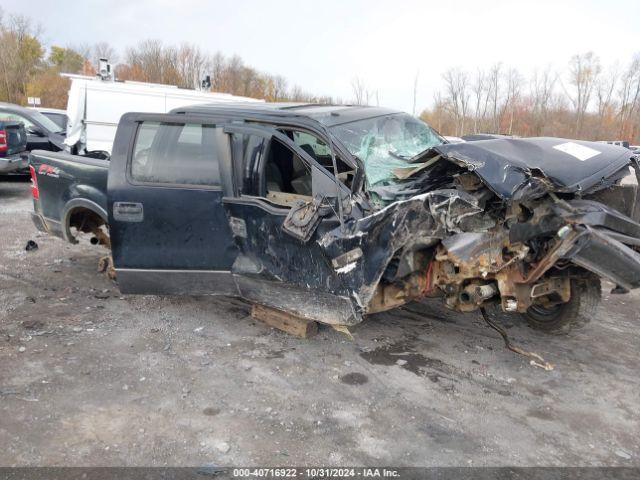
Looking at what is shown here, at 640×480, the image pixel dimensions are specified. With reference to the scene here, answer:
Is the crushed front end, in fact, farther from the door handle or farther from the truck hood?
the door handle

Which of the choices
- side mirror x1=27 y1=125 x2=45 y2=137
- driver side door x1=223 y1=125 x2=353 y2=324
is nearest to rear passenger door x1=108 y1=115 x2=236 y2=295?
driver side door x1=223 y1=125 x2=353 y2=324

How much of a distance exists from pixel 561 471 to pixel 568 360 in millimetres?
1418

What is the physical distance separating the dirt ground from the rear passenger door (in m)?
0.53

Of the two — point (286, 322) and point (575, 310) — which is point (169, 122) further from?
point (575, 310)

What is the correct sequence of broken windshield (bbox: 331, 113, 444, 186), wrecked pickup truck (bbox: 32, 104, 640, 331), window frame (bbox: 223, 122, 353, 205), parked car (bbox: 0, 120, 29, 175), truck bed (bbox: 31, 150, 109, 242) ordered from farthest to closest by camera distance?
parked car (bbox: 0, 120, 29, 175) → truck bed (bbox: 31, 150, 109, 242) → broken windshield (bbox: 331, 113, 444, 186) → window frame (bbox: 223, 122, 353, 205) → wrecked pickup truck (bbox: 32, 104, 640, 331)

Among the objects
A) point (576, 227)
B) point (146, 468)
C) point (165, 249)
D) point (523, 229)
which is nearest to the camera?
point (146, 468)

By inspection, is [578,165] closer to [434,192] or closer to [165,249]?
[434,192]

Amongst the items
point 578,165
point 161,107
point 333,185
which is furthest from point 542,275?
point 161,107

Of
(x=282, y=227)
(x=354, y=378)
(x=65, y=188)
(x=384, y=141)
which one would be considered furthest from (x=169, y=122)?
(x=354, y=378)

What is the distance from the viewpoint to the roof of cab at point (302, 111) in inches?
156

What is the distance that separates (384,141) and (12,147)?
8459 millimetres

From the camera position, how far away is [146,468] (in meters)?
2.60

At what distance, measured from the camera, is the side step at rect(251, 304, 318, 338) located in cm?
409

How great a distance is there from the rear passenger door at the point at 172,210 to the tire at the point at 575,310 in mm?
2645
